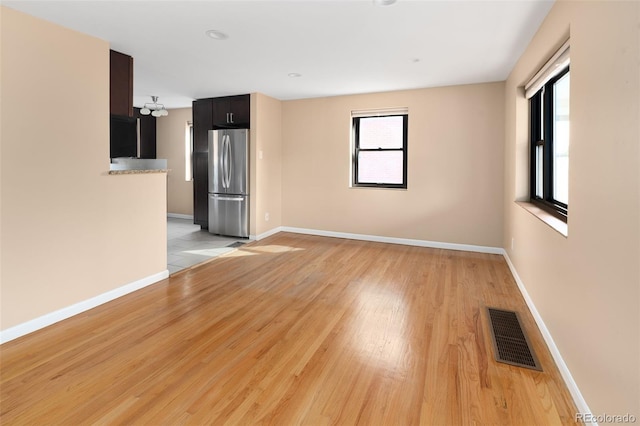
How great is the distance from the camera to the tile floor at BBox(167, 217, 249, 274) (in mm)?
4393

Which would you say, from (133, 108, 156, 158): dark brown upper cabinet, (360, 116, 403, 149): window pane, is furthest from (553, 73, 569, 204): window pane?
(133, 108, 156, 158): dark brown upper cabinet

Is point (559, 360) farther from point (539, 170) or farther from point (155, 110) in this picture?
point (155, 110)

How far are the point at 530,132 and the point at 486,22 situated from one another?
139 cm

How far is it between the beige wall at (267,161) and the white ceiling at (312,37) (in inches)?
34.7

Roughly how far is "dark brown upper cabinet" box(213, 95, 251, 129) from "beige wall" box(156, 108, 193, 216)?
6.78ft

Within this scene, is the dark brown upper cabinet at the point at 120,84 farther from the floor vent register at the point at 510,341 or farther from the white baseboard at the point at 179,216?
the white baseboard at the point at 179,216

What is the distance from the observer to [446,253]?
4.87 meters

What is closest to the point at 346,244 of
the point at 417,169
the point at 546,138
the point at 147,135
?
the point at 417,169

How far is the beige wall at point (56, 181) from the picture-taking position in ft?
7.93

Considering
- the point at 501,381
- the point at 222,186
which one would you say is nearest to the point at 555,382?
the point at 501,381

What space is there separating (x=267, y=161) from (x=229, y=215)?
1.13 m

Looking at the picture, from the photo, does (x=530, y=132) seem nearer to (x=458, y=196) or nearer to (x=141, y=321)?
(x=458, y=196)

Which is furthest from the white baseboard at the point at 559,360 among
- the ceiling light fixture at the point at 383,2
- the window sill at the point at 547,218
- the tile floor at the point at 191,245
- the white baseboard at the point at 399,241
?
the tile floor at the point at 191,245

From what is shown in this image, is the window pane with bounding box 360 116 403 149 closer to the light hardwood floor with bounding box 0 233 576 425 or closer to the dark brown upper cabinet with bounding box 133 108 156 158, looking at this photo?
the light hardwood floor with bounding box 0 233 576 425
